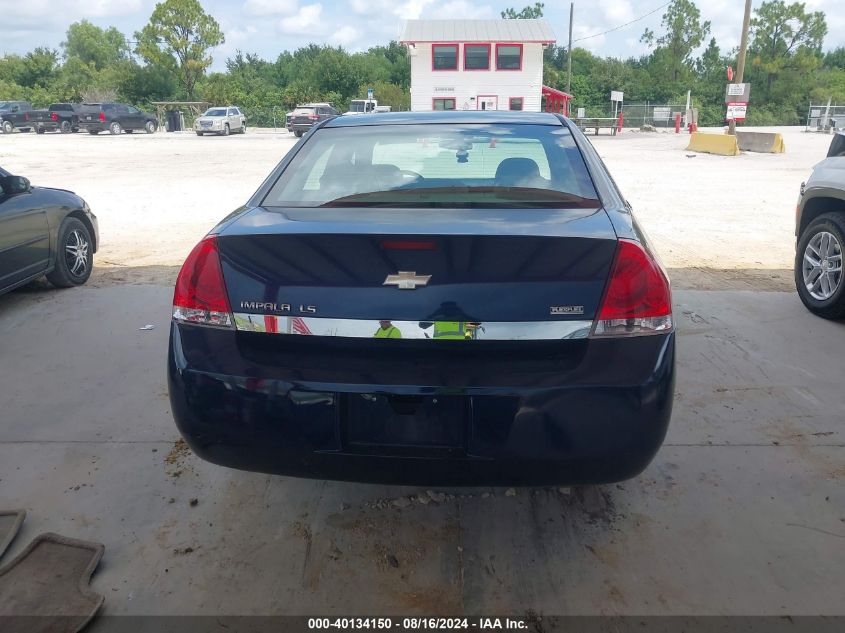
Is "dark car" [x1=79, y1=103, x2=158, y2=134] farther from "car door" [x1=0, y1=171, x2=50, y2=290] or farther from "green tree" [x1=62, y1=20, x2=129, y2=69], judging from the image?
"green tree" [x1=62, y1=20, x2=129, y2=69]

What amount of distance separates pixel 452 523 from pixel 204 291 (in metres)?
1.39

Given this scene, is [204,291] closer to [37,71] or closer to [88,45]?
[37,71]

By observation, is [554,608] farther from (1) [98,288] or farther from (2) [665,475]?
(1) [98,288]

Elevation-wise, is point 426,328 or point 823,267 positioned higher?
point 426,328

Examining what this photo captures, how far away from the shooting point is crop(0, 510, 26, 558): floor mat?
2742 mm

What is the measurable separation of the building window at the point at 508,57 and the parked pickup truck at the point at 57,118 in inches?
984

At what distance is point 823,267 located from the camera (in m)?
5.45

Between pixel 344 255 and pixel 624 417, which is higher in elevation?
pixel 344 255

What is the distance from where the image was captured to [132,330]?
5.30 m

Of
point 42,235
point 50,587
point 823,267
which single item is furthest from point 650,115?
point 50,587

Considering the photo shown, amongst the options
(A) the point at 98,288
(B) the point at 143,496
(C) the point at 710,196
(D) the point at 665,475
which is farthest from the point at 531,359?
(C) the point at 710,196

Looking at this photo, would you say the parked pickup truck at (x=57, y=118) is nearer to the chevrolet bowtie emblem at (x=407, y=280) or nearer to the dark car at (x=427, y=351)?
the dark car at (x=427, y=351)

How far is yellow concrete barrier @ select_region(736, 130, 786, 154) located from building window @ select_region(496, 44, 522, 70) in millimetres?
18868

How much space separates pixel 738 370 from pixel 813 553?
6.38 feet
